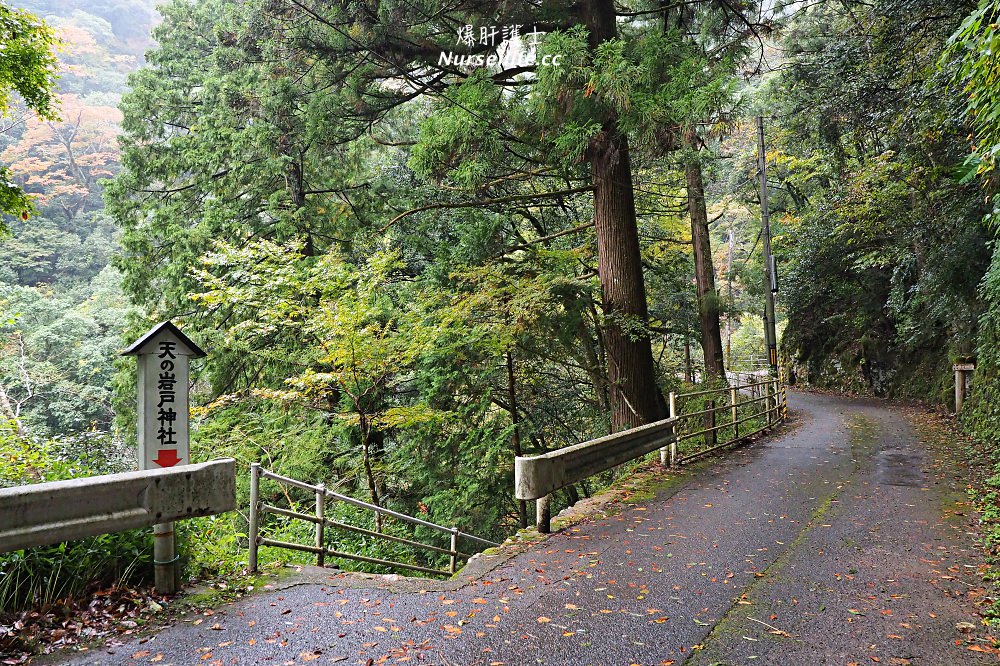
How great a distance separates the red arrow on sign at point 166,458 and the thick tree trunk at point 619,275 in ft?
24.7

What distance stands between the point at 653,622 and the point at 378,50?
10770 millimetres

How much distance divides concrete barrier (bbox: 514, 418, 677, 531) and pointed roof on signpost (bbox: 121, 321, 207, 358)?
11.2ft

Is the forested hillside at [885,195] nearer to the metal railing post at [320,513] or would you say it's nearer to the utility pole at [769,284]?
the utility pole at [769,284]

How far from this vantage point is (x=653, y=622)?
13.8 ft

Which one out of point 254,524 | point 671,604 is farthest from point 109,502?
point 671,604

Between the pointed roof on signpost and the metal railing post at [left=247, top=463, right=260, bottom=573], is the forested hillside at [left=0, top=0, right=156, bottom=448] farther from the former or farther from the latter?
the metal railing post at [left=247, top=463, right=260, bottom=573]

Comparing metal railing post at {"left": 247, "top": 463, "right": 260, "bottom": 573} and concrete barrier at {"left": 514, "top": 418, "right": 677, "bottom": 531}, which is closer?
metal railing post at {"left": 247, "top": 463, "right": 260, "bottom": 573}

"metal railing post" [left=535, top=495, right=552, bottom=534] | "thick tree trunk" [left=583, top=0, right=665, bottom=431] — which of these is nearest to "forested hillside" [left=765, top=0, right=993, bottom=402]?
"thick tree trunk" [left=583, top=0, right=665, bottom=431]

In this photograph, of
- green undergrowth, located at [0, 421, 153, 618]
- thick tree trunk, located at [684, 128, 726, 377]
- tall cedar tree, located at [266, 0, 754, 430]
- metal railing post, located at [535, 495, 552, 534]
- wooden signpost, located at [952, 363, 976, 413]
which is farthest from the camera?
thick tree trunk, located at [684, 128, 726, 377]

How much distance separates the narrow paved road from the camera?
3736 millimetres

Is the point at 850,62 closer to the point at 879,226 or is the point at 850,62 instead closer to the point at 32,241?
the point at 879,226

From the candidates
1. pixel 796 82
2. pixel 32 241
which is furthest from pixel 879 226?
pixel 32 241

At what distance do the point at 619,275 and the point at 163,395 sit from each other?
8055 millimetres

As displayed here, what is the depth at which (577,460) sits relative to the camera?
7.35m
